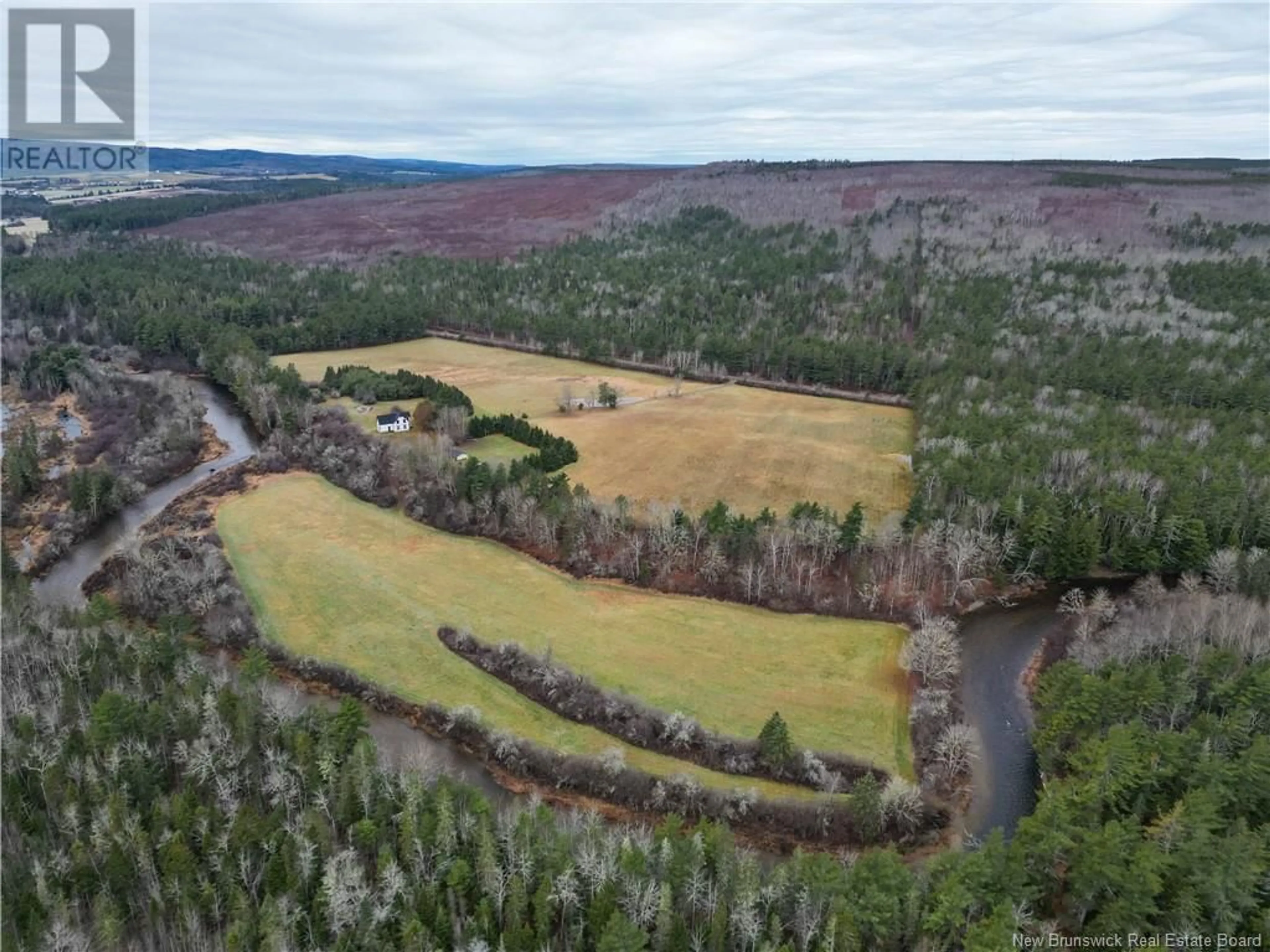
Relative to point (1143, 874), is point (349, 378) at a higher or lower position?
higher

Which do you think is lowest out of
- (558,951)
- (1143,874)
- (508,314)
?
(558,951)

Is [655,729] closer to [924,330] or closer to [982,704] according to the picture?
[982,704]

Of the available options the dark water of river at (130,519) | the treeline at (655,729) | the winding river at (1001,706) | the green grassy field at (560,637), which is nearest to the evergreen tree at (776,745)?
the treeline at (655,729)

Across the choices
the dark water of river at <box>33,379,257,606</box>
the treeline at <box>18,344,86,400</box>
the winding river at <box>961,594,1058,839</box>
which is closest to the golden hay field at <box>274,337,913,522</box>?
the winding river at <box>961,594,1058,839</box>

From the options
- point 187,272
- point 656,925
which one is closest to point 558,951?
point 656,925

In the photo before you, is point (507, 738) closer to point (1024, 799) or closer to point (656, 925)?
point (656, 925)

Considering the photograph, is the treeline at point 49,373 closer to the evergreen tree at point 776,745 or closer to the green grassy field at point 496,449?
the green grassy field at point 496,449

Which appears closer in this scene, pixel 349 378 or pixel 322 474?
pixel 322 474
